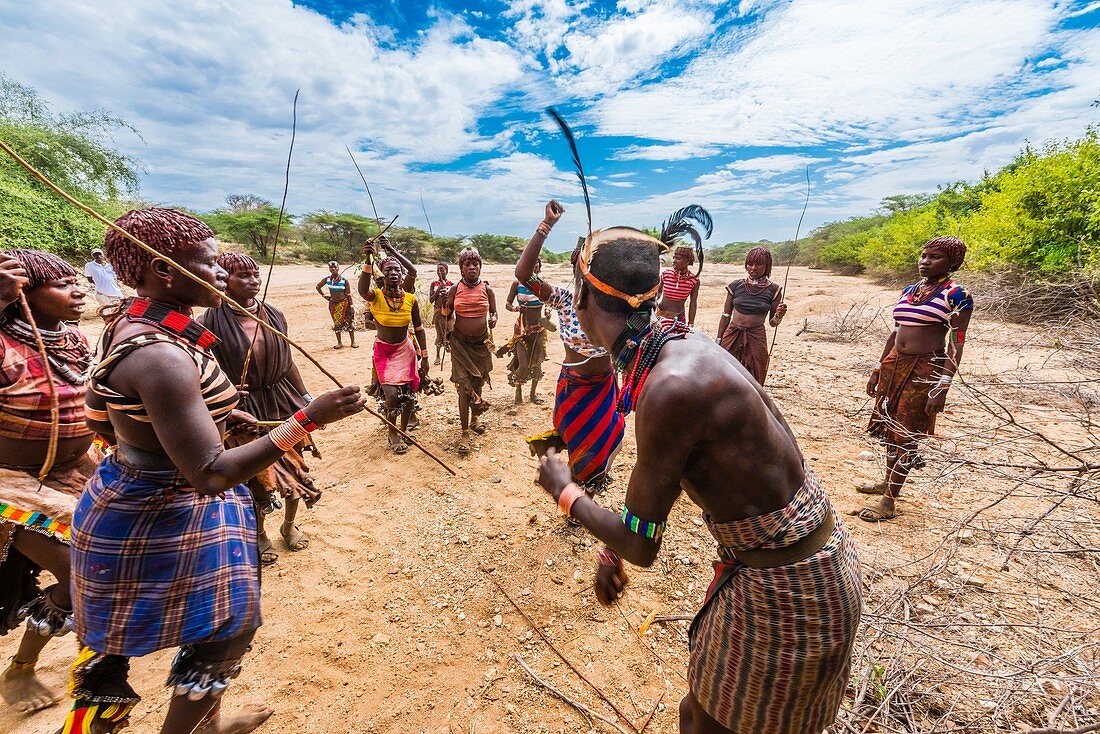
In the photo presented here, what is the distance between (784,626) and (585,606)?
180 centimetres

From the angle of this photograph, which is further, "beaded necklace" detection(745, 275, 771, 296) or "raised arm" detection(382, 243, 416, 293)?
"beaded necklace" detection(745, 275, 771, 296)

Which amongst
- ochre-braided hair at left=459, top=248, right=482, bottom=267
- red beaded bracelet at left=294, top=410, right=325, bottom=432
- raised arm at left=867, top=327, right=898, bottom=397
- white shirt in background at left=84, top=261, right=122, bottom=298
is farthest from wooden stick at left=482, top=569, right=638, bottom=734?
white shirt in background at left=84, top=261, right=122, bottom=298

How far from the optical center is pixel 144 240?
4.93ft

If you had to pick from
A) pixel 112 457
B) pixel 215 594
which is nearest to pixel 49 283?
pixel 112 457

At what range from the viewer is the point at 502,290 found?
19859 millimetres

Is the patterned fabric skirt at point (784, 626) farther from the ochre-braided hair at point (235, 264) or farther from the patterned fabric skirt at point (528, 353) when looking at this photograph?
the patterned fabric skirt at point (528, 353)

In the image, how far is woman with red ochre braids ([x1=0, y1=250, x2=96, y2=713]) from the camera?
2.01 m

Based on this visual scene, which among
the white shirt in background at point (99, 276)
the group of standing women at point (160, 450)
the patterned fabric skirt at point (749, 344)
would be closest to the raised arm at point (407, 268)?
the group of standing women at point (160, 450)

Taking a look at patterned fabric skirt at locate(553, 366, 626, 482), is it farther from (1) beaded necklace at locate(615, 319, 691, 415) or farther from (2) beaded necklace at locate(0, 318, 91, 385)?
(2) beaded necklace at locate(0, 318, 91, 385)

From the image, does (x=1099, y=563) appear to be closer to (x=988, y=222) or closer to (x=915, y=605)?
(x=915, y=605)

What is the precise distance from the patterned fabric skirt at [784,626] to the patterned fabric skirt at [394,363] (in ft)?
13.7

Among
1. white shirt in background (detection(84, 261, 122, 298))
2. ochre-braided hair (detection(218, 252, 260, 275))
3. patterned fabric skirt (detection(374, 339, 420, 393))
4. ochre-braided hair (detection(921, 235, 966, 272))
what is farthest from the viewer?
white shirt in background (detection(84, 261, 122, 298))

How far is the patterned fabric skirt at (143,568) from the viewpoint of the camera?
4.95ft

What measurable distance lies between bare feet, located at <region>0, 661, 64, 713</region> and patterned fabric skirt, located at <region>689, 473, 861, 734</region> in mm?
3164
